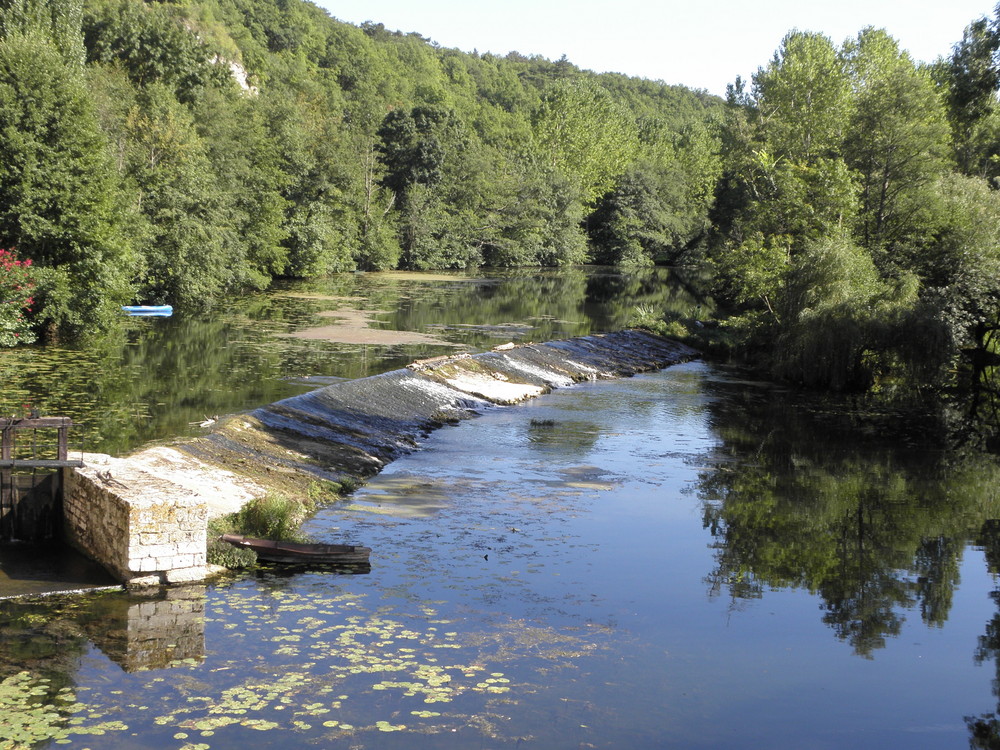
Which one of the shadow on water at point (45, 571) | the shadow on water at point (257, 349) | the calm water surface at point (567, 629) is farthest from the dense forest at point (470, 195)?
the shadow on water at point (45, 571)

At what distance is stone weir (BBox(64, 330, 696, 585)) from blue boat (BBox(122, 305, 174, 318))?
15.6 meters

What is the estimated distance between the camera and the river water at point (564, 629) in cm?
942

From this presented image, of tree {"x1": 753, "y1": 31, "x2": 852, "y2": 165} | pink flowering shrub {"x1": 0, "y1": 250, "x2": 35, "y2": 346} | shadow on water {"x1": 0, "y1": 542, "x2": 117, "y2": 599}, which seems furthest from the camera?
tree {"x1": 753, "y1": 31, "x2": 852, "y2": 165}

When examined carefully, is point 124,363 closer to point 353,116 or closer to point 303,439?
point 303,439

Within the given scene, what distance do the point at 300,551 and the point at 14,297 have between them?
1878 centimetres

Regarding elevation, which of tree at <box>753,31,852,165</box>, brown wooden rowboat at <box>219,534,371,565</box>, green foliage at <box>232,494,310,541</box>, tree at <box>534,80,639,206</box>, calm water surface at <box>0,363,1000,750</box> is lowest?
calm water surface at <box>0,363,1000,750</box>

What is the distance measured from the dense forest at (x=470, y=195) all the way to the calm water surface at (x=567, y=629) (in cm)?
944

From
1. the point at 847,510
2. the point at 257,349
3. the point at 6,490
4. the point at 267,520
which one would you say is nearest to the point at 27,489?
the point at 6,490

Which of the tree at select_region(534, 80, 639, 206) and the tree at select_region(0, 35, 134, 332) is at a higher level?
the tree at select_region(534, 80, 639, 206)

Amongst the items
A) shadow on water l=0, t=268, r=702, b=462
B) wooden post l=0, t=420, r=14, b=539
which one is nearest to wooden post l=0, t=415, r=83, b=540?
wooden post l=0, t=420, r=14, b=539

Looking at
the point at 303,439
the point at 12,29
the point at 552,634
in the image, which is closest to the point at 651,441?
the point at 303,439

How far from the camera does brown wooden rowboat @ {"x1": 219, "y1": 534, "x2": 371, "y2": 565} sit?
1370cm

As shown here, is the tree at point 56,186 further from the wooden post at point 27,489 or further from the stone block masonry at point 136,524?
the stone block masonry at point 136,524

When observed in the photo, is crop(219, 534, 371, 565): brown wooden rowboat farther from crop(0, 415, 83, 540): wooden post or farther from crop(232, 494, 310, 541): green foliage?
crop(0, 415, 83, 540): wooden post
